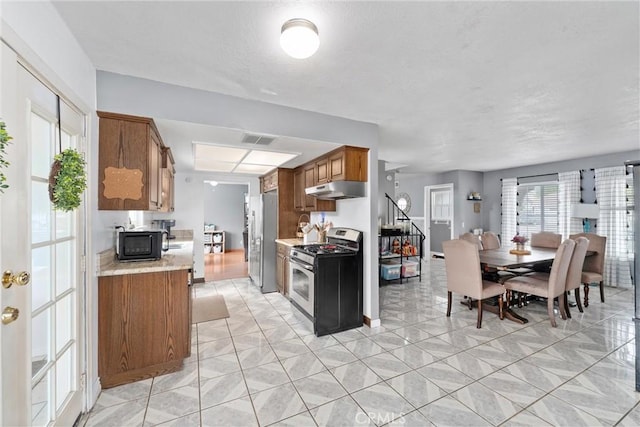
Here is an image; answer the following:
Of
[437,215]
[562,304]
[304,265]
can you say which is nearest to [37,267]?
[304,265]

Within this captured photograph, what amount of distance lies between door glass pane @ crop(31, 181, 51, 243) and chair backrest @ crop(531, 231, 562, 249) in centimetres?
649

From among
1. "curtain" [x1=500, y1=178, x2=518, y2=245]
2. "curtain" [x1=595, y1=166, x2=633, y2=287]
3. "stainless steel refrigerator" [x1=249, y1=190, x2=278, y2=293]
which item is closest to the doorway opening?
"stainless steel refrigerator" [x1=249, y1=190, x2=278, y2=293]

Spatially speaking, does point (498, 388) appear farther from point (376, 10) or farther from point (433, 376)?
point (376, 10)

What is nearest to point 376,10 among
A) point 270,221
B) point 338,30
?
point 338,30

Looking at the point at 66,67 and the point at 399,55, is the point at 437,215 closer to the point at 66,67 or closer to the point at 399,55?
the point at 399,55

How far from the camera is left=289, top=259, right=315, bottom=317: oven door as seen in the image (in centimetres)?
306

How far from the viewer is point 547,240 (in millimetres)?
4883

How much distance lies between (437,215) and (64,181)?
797 centimetres

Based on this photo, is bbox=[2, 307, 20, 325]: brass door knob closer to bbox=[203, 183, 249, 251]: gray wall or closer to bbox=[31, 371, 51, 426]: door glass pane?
bbox=[31, 371, 51, 426]: door glass pane

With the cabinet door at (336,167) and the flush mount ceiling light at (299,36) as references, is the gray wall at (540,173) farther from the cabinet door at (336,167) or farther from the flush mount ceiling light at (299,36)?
the flush mount ceiling light at (299,36)

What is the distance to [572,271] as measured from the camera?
11.2 feet

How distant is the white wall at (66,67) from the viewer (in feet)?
3.80

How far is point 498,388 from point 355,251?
5.68 feet

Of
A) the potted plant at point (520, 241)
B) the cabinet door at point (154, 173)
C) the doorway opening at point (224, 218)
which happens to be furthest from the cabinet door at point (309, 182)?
the doorway opening at point (224, 218)
